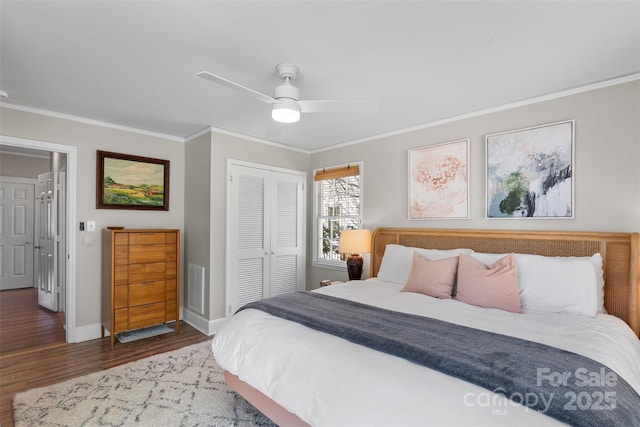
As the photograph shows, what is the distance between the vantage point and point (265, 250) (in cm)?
428

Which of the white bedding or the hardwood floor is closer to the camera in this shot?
the white bedding

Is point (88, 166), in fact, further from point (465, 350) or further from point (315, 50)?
point (465, 350)

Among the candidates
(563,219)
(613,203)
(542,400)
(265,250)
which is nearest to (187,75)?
(265,250)

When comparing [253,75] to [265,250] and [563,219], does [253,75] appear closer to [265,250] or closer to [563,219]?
[265,250]

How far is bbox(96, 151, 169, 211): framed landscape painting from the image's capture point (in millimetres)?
3625

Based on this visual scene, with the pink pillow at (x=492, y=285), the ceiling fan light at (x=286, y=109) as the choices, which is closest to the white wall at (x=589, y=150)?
the pink pillow at (x=492, y=285)

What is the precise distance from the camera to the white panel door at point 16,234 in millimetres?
5645

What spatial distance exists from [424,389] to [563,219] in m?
2.26

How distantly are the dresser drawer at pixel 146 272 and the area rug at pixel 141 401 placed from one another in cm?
94

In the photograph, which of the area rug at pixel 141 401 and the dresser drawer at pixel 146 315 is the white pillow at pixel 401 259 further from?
the dresser drawer at pixel 146 315

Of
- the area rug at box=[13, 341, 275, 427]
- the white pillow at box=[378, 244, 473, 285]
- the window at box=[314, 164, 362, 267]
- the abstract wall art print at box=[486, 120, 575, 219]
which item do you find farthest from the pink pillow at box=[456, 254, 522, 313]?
the window at box=[314, 164, 362, 267]

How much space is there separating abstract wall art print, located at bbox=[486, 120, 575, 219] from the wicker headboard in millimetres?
196

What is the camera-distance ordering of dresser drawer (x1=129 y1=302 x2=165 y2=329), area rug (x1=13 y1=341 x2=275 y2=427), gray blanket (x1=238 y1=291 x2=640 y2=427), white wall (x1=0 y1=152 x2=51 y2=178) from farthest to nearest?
white wall (x1=0 y1=152 x2=51 y2=178) < dresser drawer (x1=129 y1=302 x2=165 y2=329) < area rug (x1=13 y1=341 x2=275 y2=427) < gray blanket (x1=238 y1=291 x2=640 y2=427)

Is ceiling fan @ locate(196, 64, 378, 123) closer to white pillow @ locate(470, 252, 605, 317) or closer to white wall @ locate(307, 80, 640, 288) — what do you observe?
white wall @ locate(307, 80, 640, 288)
